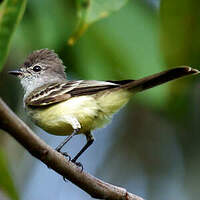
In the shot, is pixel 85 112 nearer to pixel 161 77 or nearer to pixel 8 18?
pixel 161 77

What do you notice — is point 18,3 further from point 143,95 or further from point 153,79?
point 143,95

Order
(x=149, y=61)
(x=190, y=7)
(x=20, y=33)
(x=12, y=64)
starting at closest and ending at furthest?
(x=190, y=7)
(x=149, y=61)
(x=20, y=33)
(x=12, y=64)

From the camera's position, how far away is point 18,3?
1742 mm

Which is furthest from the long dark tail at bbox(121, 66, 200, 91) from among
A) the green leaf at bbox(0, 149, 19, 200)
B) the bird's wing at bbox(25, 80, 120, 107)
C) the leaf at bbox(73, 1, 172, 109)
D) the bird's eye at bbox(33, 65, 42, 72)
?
the bird's eye at bbox(33, 65, 42, 72)

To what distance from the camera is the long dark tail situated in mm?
2843

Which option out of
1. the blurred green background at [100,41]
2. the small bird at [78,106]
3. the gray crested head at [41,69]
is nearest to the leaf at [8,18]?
the blurred green background at [100,41]

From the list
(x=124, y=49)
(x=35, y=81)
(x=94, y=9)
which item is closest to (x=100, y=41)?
(x=124, y=49)

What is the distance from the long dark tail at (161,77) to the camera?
2.84 metres

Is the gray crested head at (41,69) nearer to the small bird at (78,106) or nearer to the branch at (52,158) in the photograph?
the small bird at (78,106)

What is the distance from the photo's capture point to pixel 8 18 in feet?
5.67

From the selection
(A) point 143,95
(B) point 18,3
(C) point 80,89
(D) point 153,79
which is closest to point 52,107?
(C) point 80,89

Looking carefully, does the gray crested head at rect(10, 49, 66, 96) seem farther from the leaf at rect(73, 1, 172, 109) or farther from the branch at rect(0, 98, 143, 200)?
the branch at rect(0, 98, 143, 200)

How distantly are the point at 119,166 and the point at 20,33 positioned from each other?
4.33m

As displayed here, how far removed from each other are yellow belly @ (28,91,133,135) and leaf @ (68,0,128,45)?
1.91 meters
